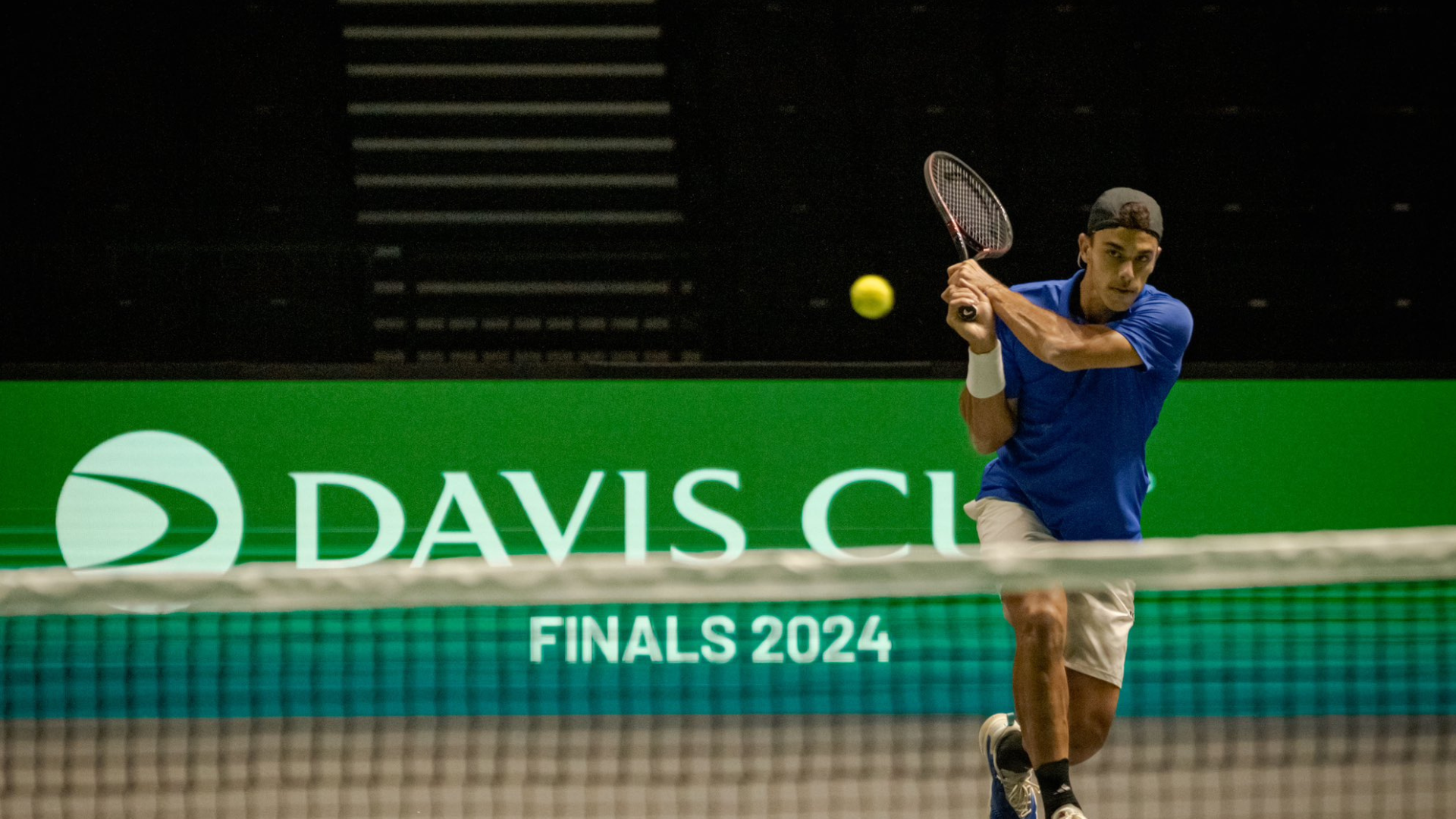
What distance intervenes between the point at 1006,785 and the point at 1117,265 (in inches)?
43.2

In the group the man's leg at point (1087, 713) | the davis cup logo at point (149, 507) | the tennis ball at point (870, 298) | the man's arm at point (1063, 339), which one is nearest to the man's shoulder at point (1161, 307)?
the man's arm at point (1063, 339)

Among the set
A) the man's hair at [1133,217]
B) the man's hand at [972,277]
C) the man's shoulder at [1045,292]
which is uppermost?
the man's hair at [1133,217]

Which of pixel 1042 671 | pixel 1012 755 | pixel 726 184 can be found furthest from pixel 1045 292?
pixel 726 184

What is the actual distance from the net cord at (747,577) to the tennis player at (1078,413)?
0.39 meters

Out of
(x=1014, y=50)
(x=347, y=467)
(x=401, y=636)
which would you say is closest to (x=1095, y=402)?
(x=401, y=636)

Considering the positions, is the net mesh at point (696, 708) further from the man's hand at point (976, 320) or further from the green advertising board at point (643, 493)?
the man's hand at point (976, 320)

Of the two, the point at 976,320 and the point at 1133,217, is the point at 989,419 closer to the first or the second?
the point at 976,320

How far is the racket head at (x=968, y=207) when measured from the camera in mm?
3641

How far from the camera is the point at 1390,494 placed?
5062 millimetres

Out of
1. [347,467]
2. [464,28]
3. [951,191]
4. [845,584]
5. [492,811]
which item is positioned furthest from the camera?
[464,28]

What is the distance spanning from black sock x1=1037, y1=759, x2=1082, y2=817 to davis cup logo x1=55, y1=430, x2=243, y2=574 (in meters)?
3.23

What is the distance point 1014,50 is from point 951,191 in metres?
3.13

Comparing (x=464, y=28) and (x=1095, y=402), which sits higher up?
(x=464, y=28)

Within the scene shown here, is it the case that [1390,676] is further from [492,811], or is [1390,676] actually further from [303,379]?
[303,379]
